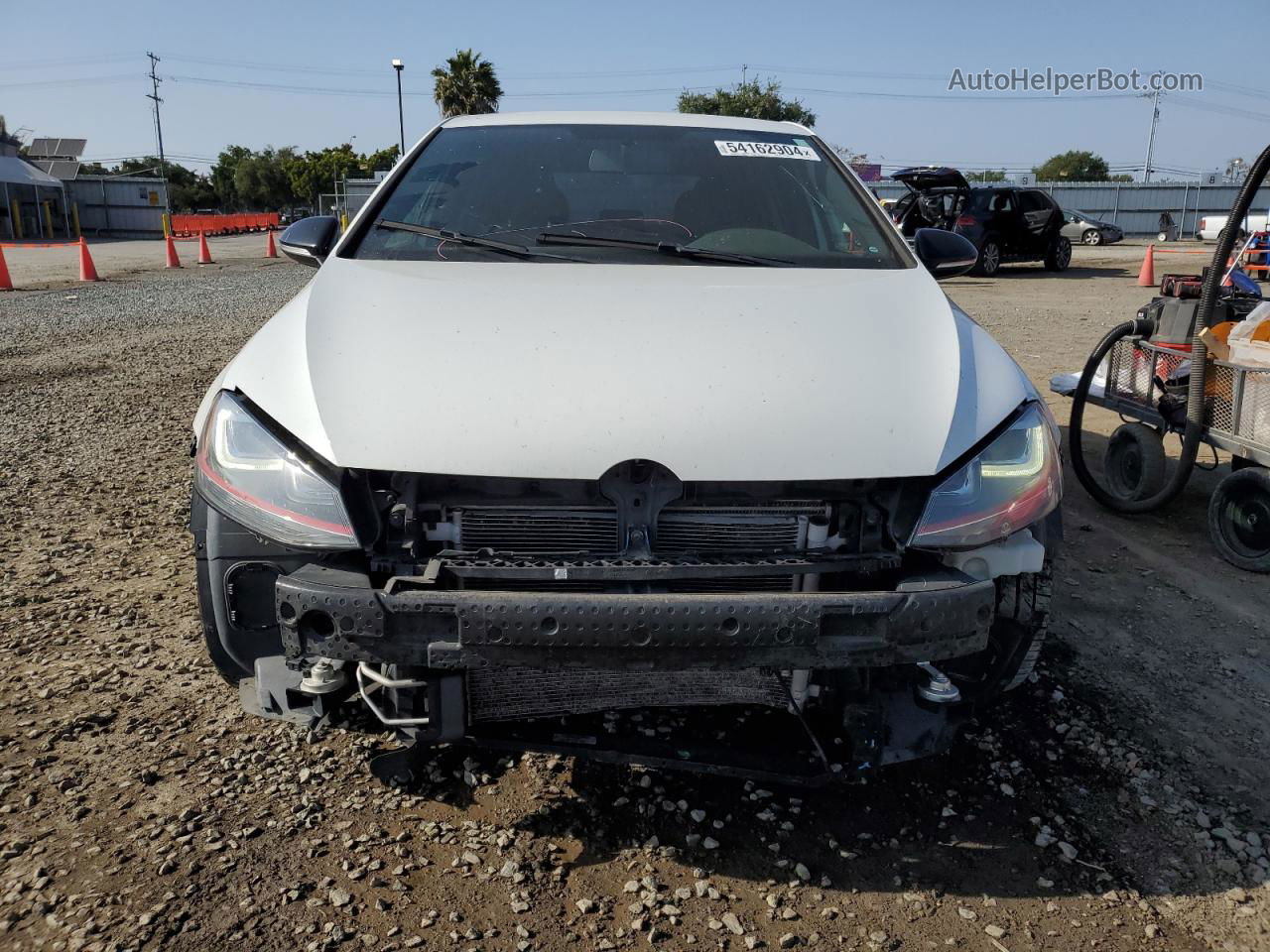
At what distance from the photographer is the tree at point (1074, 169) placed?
3063 inches

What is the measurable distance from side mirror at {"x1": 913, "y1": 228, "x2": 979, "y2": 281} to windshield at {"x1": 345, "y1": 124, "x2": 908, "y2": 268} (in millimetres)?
188

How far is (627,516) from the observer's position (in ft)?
7.18

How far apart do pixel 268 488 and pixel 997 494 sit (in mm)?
1614

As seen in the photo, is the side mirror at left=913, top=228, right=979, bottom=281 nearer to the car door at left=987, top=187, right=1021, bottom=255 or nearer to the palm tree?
the car door at left=987, top=187, right=1021, bottom=255

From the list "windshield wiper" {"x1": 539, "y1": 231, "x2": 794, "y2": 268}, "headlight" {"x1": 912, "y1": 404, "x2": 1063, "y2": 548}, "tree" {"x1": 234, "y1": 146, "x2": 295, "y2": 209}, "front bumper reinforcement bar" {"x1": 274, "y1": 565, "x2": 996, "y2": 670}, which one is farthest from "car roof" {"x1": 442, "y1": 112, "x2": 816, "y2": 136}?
"tree" {"x1": 234, "y1": 146, "x2": 295, "y2": 209}

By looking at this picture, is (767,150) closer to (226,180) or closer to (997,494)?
(997,494)

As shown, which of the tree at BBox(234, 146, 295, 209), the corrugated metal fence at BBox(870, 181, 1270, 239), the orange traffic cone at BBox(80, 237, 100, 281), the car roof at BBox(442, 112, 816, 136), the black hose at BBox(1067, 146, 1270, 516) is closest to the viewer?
the car roof at BBox(442, 112, 816, 136)

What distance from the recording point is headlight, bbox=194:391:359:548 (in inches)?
83.0

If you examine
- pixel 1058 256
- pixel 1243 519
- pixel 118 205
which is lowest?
pixel 1243 519

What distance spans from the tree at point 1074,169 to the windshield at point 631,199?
82.7 metres

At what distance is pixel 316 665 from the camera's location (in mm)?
2293

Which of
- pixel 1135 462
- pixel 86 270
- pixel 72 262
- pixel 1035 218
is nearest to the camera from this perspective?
pixel 1135 462

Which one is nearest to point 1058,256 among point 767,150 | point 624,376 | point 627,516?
point 767,150

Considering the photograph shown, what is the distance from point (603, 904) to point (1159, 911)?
1211 mm
